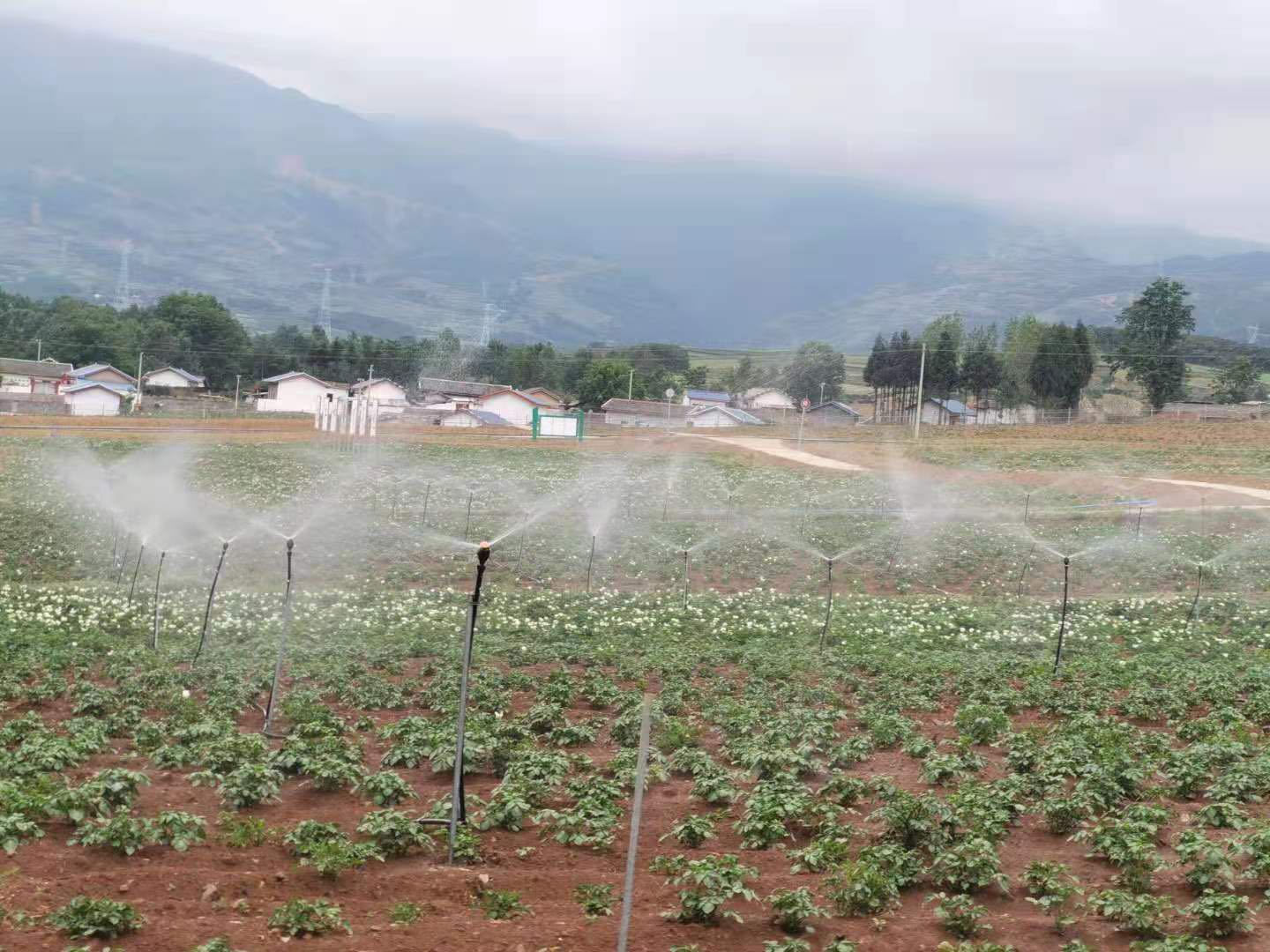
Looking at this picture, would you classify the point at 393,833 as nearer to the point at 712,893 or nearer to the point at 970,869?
the point at 712,893

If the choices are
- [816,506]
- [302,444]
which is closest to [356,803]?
[816,506]

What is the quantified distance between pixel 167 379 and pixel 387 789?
112545 mm

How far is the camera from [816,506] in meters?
42.9

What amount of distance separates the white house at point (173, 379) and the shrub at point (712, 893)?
113 m

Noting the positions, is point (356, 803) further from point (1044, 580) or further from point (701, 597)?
point (1044, 580)

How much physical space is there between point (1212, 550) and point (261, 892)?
104 ft

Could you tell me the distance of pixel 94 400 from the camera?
93250mm

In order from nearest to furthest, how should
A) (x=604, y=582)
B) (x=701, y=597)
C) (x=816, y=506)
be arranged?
(x=701, y=597), (x=604, y=582), (x=816, y=506)

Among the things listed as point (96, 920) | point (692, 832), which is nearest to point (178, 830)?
point (96, 920)

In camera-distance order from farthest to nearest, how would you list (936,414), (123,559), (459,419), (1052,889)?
(936,414) < (459,419) < (123,559) < (1052,889)

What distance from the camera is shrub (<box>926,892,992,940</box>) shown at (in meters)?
8.45

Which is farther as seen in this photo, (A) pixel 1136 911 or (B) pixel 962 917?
(B) pixel 962 917

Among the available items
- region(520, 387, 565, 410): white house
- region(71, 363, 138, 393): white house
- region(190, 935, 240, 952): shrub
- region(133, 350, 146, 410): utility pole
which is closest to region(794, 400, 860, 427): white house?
region(520, 387, 565, 410): white house

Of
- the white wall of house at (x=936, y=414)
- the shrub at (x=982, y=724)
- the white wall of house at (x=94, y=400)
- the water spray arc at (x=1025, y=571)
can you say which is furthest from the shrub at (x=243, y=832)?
the white wall of house at (x=936, y=414)
